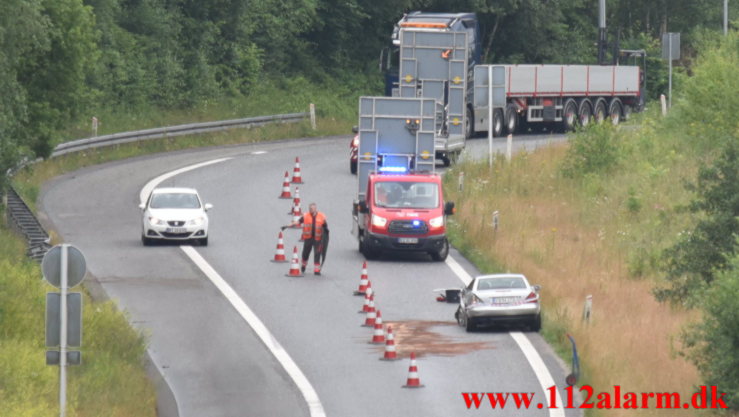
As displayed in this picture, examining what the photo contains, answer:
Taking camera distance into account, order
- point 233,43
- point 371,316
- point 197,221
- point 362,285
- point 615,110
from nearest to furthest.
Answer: point 371,316 < point 362,285 < point 197,221 < point 233,43 < point 615,110

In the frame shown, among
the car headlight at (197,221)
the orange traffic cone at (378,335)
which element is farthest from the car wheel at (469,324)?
the car headlight at (197,221)

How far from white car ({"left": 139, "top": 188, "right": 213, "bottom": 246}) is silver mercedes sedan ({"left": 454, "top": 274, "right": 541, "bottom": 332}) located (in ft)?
32.0

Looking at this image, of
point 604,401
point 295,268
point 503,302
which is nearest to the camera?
point 604,401

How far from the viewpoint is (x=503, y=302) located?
25.9 meters

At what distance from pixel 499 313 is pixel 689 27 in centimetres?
5387

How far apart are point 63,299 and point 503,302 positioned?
1032cm

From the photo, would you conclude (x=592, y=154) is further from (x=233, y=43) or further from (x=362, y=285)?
(x=233, y=43)

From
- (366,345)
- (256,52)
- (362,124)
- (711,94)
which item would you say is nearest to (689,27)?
(256,52)


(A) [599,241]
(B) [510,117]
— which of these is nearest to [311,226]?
(A) [599,241]

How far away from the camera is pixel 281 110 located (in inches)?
2307

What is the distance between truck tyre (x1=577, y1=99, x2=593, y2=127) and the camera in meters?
59.4

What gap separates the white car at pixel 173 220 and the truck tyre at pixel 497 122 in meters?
22.2

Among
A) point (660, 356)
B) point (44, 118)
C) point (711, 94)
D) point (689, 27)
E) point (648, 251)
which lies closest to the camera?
point (660, 356)

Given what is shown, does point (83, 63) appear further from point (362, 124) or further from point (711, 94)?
point (711, 94)
